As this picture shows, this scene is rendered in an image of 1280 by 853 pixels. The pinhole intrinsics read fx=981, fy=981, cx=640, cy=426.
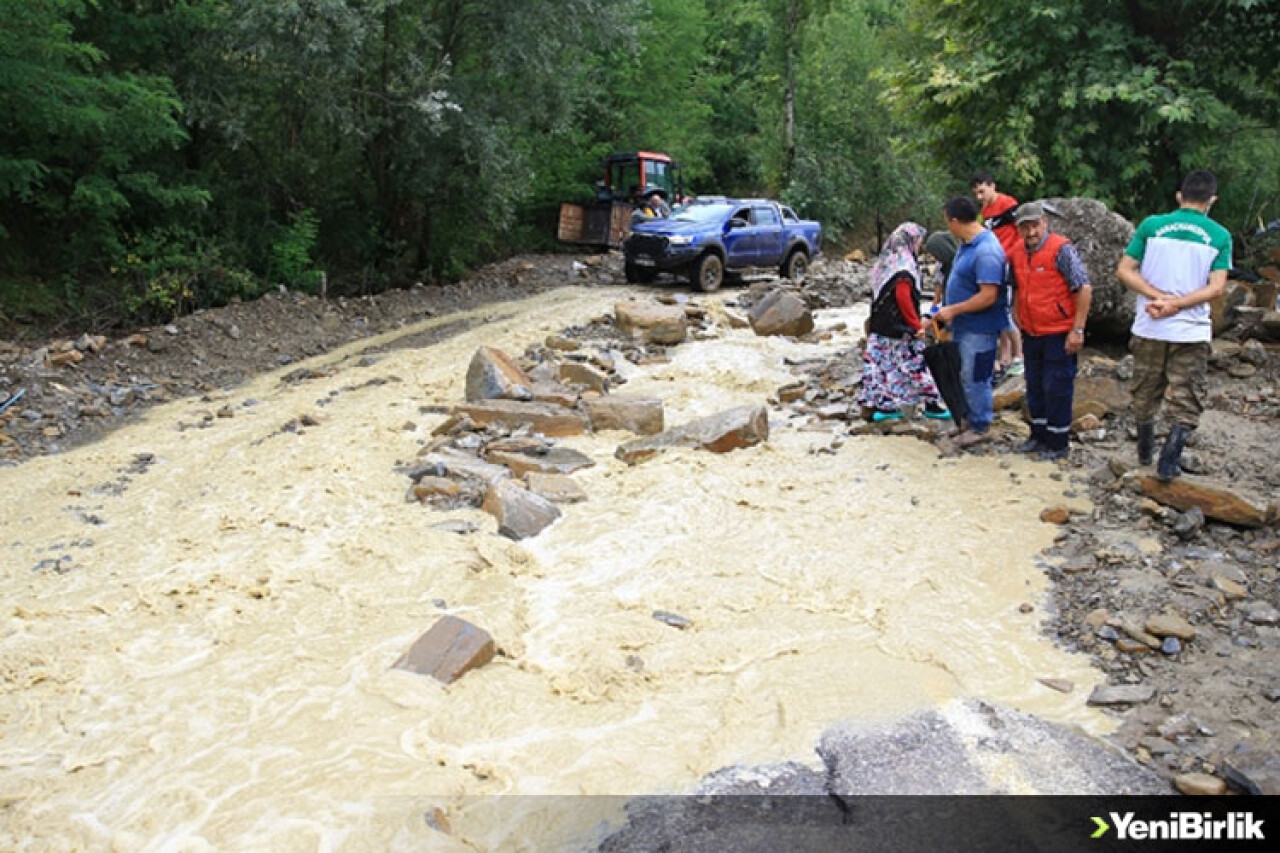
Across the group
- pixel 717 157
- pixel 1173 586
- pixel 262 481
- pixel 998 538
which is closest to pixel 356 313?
pixel 262 481

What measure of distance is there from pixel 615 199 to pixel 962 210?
16970 mm

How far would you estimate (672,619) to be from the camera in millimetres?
5457

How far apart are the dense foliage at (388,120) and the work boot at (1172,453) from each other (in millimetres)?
5125

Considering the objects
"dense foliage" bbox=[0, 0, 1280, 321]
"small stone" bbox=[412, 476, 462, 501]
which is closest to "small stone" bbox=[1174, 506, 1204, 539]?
"small stone" bbox=[412, 476, 462, 501]

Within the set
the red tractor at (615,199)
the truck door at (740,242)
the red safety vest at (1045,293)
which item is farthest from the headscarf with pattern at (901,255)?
the red tractor at (615,199)

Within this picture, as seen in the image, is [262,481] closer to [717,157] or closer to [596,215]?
[596,215]

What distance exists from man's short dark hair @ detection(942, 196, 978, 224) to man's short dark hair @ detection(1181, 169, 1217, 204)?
1.40m

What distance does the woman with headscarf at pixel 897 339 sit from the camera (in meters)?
7.77

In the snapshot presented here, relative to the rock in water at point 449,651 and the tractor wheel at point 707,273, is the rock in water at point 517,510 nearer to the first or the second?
the rock in water at point 449,651

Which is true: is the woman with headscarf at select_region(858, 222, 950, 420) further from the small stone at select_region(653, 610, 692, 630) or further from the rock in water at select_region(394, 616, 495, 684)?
the rock in water at select_region(394, 616, 495, 684)

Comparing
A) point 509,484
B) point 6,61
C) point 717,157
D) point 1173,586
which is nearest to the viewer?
A: point 1173,586

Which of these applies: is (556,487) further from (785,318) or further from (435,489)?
(785,318)

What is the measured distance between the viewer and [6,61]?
10.5 meters

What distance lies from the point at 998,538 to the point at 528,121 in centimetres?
1324
